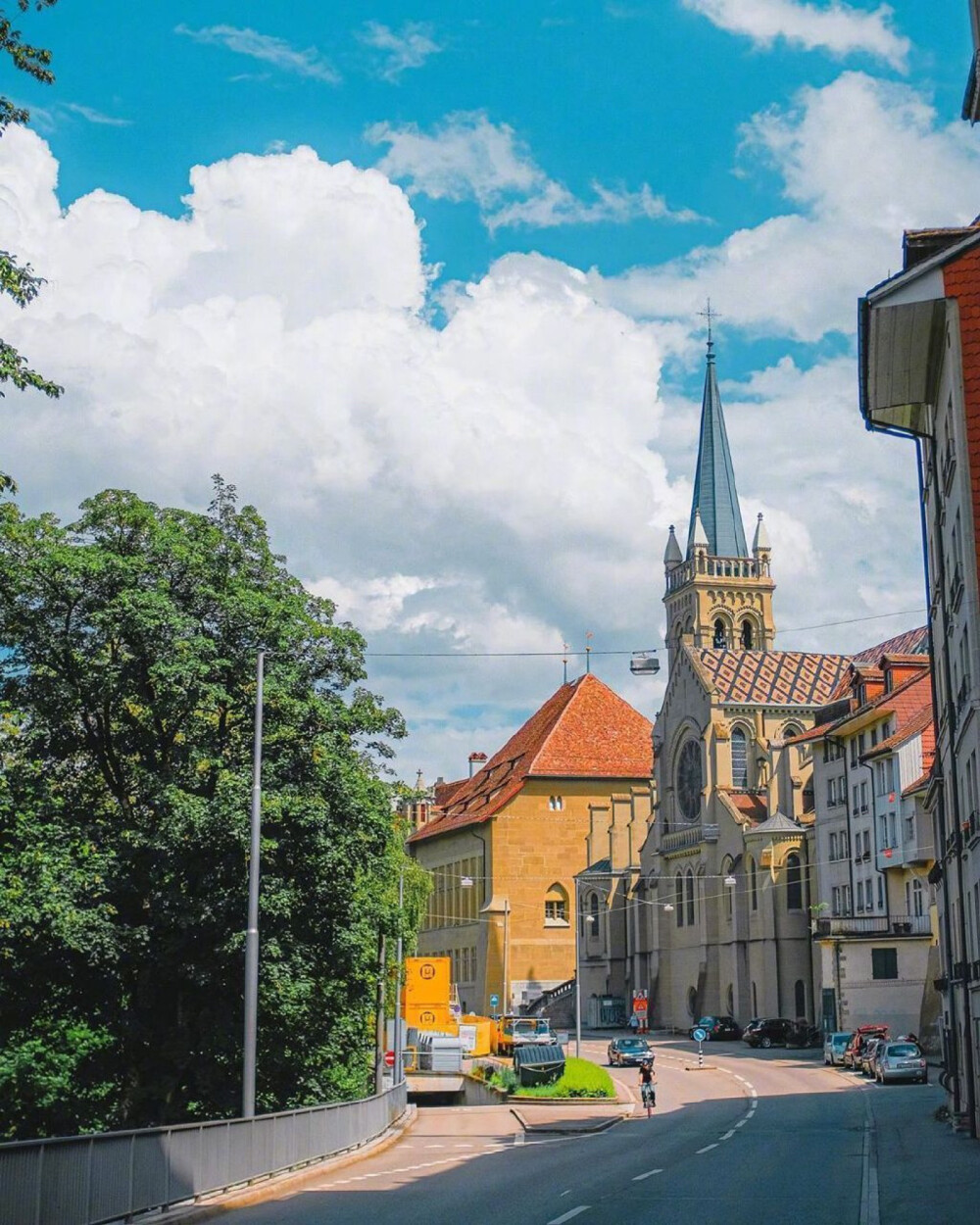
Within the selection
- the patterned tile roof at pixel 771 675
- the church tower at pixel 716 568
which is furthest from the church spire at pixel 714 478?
the patterned tile roof at pixel 771 675

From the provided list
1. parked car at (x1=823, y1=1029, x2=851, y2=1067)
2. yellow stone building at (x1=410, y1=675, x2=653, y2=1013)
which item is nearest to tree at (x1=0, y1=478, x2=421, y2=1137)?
parked car at (x1=823, y1=1029, x2=851, y2=1067)

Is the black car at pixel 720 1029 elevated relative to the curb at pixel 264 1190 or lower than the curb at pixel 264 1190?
lower

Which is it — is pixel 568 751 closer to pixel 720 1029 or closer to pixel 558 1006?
pixel 558 1006

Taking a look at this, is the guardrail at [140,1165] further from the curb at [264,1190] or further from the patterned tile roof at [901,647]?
the patterned tile roof at [901,647]

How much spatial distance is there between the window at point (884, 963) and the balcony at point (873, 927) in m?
0.63

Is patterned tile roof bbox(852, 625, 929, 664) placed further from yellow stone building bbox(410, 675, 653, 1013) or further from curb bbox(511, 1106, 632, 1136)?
curb bbox(511, 1106, 632, 1136)

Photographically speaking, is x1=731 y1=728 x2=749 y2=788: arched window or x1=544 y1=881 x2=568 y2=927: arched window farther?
x1=544 y1=881 x2=568 y2=927: arched window

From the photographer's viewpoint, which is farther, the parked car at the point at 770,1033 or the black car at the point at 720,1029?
the black car at the point at 720,1029

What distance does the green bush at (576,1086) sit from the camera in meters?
46.3

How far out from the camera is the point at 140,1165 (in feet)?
57.1

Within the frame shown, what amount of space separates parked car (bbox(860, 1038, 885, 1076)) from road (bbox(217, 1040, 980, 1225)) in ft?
23.7

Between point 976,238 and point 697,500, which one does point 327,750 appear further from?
point 697,500

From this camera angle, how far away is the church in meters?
83.8

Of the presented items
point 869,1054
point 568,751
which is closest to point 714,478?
point 568,751
